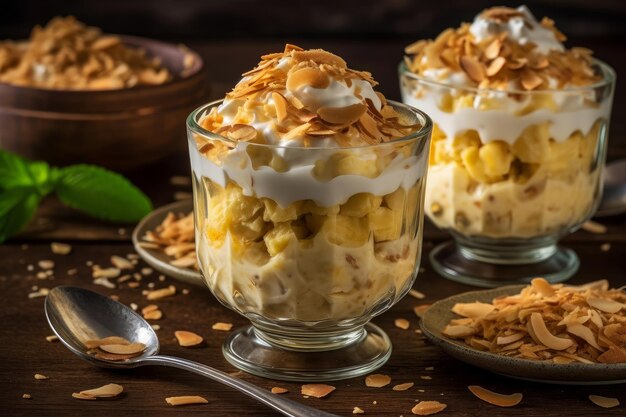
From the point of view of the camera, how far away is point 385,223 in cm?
121

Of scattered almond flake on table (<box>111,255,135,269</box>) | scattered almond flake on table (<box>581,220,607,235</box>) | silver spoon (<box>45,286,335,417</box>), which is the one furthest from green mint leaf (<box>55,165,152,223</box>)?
scattered almond flake on table (<box>581,220,607,235</box>)

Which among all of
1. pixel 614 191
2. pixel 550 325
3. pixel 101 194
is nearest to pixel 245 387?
pixel 550 325

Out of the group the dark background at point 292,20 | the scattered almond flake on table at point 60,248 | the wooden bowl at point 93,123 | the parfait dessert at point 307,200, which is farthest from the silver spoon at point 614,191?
the dark background at point 292,20

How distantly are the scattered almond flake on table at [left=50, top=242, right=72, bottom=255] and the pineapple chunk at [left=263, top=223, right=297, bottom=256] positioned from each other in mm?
612

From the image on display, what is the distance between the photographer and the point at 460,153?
5.18ft

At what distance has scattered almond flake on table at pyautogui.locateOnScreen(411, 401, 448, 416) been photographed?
3.86 ft

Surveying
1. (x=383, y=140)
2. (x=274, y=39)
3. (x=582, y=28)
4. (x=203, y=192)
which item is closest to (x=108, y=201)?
(x=203, y=192)

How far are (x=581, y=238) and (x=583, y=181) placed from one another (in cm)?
21

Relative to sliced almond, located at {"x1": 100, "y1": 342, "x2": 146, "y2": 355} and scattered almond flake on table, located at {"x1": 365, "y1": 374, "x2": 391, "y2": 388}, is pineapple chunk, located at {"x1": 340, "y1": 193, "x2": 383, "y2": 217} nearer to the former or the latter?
scattered almond flake on table, located at {"x1": 365, "y1": 374, "x2": 391, "y2": 388}

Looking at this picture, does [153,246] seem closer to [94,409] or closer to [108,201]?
[108,201]

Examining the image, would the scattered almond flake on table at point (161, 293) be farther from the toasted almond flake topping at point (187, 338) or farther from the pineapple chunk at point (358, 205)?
the pineapple chunk at point (358, 205)

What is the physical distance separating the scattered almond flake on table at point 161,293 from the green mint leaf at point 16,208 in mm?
332

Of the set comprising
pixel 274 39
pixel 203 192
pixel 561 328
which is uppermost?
pixel 203 192

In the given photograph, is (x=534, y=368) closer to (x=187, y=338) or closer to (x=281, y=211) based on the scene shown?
(x=281, y=211)
